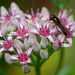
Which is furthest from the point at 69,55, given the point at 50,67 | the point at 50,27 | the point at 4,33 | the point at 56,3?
the point at 4,33

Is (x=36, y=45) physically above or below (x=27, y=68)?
above

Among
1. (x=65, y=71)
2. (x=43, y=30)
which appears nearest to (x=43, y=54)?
(x=43, y=30)

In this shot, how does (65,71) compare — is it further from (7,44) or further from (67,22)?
(7,44)

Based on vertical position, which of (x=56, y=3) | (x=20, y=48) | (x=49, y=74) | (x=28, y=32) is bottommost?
(x=49, y=74)

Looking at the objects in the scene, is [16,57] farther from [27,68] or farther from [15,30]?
[15,30]

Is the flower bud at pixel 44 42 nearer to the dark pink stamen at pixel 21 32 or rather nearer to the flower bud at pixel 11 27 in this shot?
the dark pink stamen at pixel 21 32

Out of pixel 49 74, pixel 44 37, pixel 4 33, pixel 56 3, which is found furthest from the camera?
pixel 49 74

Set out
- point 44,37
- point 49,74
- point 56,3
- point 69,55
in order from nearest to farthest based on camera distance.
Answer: point 44,37 < point 56,3 < point 49,74 < point 69,55

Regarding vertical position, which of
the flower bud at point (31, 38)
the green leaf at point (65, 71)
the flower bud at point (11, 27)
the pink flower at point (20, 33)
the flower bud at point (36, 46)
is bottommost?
the green leaf at point (65, 71)

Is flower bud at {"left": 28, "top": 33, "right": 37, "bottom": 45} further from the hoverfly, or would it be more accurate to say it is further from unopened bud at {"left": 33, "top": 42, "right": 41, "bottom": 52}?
the hoverfly

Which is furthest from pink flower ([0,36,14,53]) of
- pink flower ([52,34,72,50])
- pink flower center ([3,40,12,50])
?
pink flower ([52,34,72,50])

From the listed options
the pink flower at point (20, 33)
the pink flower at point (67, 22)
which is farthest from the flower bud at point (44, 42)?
the pink flower at point (67, 22)
